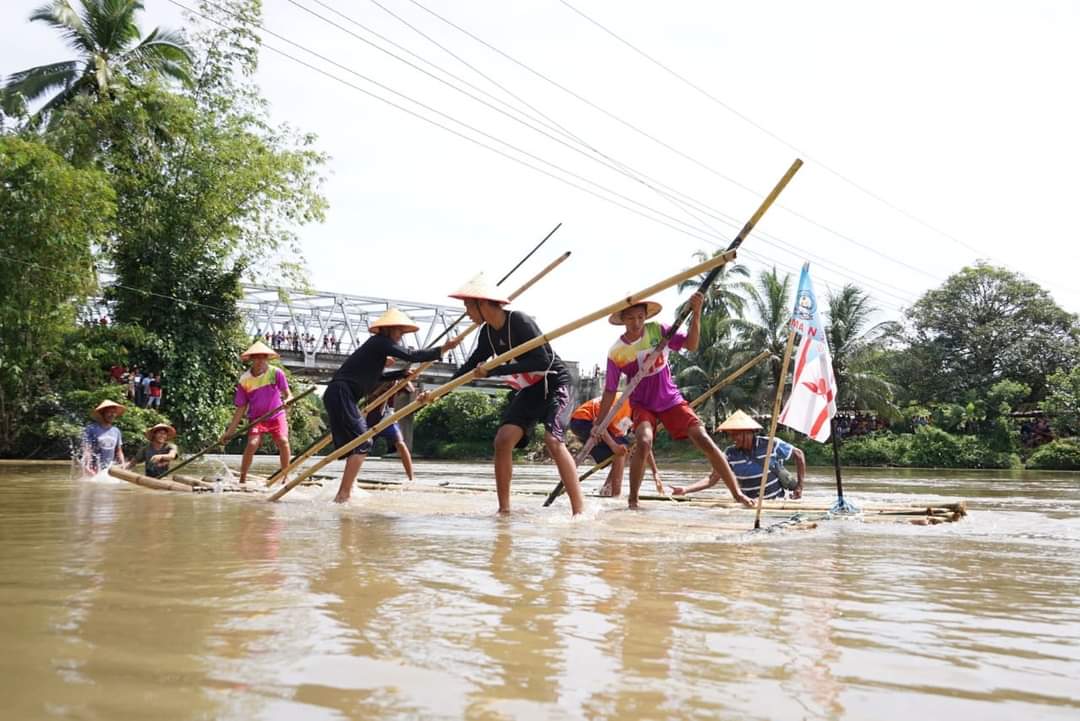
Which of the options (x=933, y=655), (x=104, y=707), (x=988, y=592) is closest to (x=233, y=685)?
(x=104, y=707)

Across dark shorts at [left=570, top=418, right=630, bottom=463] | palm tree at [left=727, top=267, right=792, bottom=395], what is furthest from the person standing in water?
palm tree at [left=727, top=267, right=792, bottom=395]

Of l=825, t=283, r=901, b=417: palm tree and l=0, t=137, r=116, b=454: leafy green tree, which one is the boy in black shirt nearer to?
l=0, t=137, r=116, b=454: leafy green tree

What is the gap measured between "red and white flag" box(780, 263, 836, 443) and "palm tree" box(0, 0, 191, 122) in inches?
785

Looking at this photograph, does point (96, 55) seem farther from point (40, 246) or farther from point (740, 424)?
point (740, 424)

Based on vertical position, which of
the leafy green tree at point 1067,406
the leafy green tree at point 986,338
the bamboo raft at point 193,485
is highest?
the leafy green tree at point 986,338

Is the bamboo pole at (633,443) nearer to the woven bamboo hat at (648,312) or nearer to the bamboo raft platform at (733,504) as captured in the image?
the bamboo raft platform at (733,504)

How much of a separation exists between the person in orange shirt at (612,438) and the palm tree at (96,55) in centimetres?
1647

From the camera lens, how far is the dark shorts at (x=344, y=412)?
25.2 feet

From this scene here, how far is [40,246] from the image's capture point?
61.8 ft

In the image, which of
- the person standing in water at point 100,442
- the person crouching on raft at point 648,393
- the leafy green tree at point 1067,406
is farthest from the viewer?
the leafy green tree at point 1067,406

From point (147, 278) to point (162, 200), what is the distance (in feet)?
5.77

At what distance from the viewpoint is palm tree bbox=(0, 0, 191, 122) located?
894 inches

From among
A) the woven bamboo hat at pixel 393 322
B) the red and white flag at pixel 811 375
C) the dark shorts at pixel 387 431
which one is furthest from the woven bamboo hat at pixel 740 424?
the dark shorts at pixel 387 431

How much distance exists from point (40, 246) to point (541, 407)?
15.6 metres
